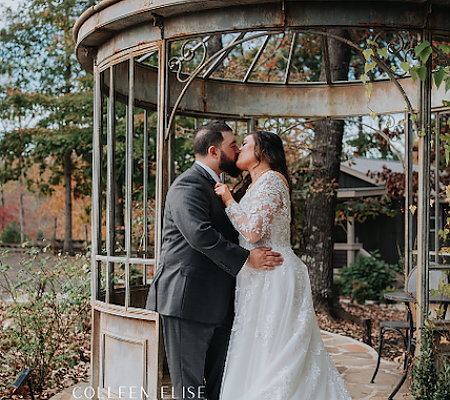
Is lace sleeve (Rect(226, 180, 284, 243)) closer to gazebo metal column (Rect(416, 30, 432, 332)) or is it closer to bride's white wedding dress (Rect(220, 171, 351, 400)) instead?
bride's white wedding dress (Rect(220, 171, 351, 400))

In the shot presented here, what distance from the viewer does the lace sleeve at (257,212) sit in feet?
10.1

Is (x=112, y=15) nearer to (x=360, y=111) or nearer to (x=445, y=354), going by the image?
(x=360, y=111)

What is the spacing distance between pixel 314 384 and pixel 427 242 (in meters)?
1.35

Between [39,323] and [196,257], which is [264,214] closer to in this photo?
[196,257]

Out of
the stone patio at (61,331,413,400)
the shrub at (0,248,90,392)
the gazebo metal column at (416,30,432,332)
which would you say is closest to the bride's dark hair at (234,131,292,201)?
the gazebo metal column at (416,30,432,332)

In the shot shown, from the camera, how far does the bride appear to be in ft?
9.89

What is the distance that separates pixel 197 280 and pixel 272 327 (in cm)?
57

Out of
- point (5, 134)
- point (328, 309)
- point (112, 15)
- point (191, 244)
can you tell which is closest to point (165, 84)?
point (112, 15)

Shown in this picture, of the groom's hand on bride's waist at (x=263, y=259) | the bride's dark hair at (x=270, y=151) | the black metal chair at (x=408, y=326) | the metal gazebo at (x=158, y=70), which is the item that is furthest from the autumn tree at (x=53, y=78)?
the groom's hand on bride's waist at (x=263, y=259)

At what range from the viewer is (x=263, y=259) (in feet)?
10.4

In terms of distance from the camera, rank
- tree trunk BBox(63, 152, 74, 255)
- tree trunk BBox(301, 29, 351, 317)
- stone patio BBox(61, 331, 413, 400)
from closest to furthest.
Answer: stone patio BBox(61, 331, 413, 400)
tree trunk BBox(301, 29, 351, 317)
tree trunk BBox(63, 152, 74, 255)

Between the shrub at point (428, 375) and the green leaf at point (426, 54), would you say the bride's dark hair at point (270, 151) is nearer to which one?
the green leaf at point (426, 54)

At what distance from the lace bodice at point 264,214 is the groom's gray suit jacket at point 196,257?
0.37 feet

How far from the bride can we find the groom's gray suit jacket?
0.11 metres
